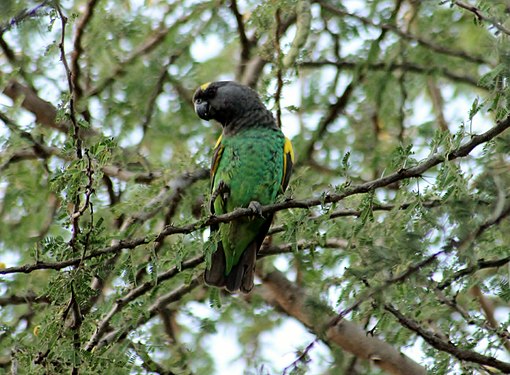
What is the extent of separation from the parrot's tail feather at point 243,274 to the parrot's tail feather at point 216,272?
56mm

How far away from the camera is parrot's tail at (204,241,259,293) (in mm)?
4762

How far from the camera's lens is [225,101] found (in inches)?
211

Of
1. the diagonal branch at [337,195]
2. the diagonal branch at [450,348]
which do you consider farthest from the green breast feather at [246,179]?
the diagonal branch at [450,348]

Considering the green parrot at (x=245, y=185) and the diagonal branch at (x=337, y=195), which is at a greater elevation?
the green parrot at (x=245, y=185)

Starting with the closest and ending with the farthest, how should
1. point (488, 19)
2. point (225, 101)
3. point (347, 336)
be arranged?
point (488, 19), point (347, 336), point (225, 101)

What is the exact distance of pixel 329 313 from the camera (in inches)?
140

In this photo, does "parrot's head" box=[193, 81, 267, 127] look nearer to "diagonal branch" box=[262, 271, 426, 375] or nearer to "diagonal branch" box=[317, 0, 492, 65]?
"diagonal branch" box=[317, 0, 492, 65]

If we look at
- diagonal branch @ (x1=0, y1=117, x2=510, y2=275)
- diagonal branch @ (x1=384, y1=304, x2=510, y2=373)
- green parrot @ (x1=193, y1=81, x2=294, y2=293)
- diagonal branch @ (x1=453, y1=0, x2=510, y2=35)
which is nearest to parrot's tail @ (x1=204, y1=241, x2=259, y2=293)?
green parrot @ (x1=193, y1=81, x2=294, y2=293)

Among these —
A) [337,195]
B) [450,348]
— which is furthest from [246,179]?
[450,348]

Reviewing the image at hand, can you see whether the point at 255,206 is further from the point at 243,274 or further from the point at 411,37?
the point at 411,37

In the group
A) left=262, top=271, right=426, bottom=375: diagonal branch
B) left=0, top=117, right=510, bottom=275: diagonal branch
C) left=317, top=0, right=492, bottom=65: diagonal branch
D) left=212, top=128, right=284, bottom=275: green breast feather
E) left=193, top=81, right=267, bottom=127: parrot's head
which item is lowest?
left=0, top=117, right=510, bottom=275: diagonal branch

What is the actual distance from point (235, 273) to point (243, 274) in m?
0.05

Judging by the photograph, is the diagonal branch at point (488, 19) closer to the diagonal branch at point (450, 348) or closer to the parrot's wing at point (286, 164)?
the diagonal branch at point (450, 348)

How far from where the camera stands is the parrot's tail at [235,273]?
15.6ft
